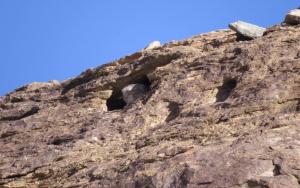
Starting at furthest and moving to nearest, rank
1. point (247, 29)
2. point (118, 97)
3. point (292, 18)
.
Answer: point (118, 97)
point (247, 29)
point (292, 18)

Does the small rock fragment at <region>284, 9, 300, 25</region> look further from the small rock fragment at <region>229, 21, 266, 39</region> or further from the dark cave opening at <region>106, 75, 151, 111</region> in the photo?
the dark cave opening at <region>106, 75, 151, 111</region>

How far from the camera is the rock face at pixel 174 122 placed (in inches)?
633

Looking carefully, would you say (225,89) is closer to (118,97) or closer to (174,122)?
(174,122)

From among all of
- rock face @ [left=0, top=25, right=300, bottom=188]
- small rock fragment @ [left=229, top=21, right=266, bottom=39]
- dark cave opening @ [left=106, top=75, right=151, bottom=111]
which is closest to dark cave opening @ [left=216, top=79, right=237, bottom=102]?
rock face @ [left=0, top=25, right=300, bottom=188]

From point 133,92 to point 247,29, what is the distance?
5380 mm

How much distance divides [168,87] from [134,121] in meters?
2.02

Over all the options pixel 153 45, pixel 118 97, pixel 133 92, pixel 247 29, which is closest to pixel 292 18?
pixel 247 29

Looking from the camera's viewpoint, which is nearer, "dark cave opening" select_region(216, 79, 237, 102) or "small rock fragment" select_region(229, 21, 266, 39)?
"dark cave opening" select_region(216, 79, 237, 102)

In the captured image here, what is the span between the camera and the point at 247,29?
24.7 meters

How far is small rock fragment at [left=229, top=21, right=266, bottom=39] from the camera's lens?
2433 centimetres

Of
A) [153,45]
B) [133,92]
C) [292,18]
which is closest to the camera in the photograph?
[292,18]

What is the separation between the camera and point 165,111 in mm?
21547

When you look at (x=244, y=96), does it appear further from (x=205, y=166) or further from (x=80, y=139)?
(x=80, y=139)

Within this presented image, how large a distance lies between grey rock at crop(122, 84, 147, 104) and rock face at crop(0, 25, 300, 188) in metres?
0.46
